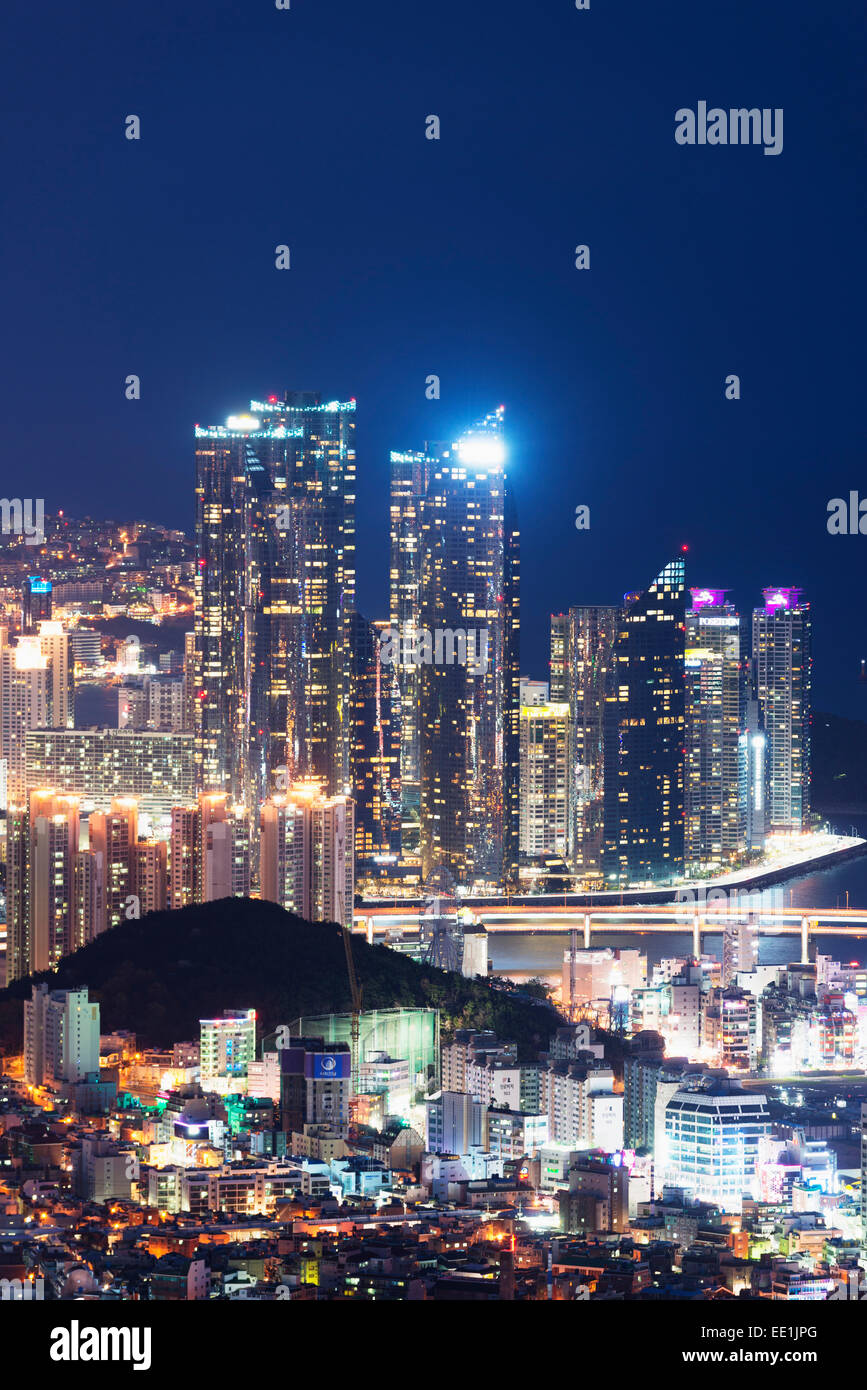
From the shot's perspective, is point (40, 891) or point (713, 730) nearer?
point (40, 891)

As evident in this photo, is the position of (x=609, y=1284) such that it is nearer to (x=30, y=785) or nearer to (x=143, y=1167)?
(x=143, y=1167)

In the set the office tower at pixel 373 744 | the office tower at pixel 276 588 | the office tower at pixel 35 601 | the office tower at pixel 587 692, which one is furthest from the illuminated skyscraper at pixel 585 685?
the office tower at pixel 35 601

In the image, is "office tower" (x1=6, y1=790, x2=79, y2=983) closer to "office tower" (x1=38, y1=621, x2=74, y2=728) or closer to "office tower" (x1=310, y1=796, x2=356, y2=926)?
"office tower" (x1=310, y1=796, x2=356, y2=926)

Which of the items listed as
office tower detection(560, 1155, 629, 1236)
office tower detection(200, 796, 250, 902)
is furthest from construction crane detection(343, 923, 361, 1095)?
office tower detection(560, 1155, 629, 1236)

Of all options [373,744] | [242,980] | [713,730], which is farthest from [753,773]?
[242,980]

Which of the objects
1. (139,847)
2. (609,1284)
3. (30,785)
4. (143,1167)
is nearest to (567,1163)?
(143,1167)

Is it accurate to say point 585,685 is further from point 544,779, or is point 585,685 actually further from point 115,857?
point 115,857

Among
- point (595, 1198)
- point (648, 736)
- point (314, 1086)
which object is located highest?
point (648, 736)
